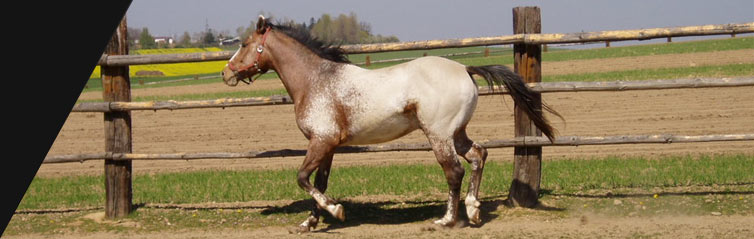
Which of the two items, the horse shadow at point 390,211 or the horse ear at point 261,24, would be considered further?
the horse shadow at point 390,211

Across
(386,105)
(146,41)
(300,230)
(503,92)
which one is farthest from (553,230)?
(146,41)

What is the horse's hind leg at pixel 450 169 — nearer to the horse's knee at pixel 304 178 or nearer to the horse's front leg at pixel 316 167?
the horse's front leg at pixel 316 167

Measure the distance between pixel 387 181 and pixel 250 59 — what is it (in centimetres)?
291

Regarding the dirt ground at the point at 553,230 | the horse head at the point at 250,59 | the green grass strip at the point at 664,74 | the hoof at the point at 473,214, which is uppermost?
the horse head at the point at 250,59

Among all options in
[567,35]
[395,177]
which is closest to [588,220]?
[567,35]

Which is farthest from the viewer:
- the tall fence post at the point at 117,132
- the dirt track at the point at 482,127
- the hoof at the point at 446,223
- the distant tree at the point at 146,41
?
the distant tree at the point at 146,41

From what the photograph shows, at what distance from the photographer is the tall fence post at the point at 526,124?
7746mm

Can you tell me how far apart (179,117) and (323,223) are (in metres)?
12.7

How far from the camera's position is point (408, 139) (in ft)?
46.8

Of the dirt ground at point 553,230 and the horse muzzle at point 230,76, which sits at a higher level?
the horse muzzle at point 230,76

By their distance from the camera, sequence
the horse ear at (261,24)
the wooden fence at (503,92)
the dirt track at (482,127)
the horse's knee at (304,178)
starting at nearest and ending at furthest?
the horse's knee at (304,178) → the horse ear at (261,24) → the wooden fence at (503,92) → the dirt track at (482,127)

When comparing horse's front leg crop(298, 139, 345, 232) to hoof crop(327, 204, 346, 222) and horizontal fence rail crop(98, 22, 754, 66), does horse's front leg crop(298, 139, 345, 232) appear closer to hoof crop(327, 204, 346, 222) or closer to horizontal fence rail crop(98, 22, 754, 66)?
hoof crop(327, 204, 346, 222)

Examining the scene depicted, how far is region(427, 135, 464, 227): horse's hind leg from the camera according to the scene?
22.4ft

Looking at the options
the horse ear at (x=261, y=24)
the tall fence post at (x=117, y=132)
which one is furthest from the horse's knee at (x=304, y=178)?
the tall fence post at (x=117, y=132)
